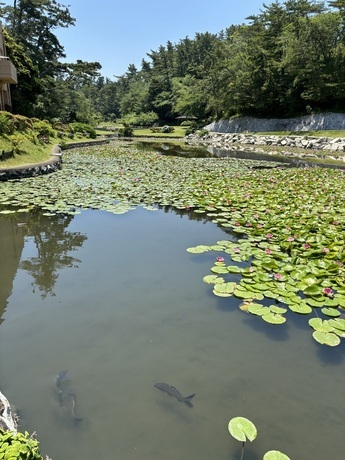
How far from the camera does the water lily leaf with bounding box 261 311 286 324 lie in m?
2.99

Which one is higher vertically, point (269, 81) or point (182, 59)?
point (182, 59)

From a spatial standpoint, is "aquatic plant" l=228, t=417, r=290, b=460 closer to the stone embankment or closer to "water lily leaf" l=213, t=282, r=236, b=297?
"water lily leaf" l=213, t=282, r=236, b=297

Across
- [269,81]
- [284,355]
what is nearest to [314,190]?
[284,355]

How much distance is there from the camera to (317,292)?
3.45 meters

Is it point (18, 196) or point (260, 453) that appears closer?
point (260, 453)

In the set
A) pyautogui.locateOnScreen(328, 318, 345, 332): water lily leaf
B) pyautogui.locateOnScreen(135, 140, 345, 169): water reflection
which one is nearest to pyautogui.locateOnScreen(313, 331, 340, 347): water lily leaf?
pyautogui.locateOnScreen(328, 318, 345, 332): water lily leaf

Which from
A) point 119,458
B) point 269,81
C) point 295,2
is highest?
point 295,2

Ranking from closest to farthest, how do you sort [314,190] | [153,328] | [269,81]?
[153,328], [314,190], [269,81]

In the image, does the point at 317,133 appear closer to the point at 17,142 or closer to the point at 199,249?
the point at 17,142

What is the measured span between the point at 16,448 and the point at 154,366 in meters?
1.29

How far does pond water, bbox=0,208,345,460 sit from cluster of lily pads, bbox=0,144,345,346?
27 cm

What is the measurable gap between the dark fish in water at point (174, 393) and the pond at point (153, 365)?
32mm

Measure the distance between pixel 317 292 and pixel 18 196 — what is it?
6.81m

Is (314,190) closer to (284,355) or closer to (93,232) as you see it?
(93,232)
